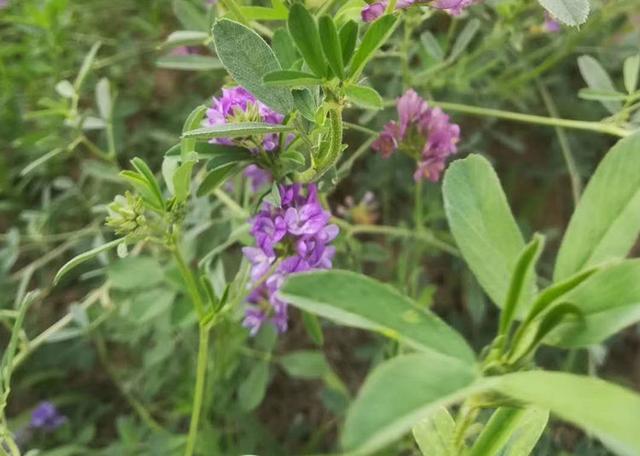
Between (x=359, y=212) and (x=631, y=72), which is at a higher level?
(x=631, y=72)

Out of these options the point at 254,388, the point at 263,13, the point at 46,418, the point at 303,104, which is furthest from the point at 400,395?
the point at 46,418

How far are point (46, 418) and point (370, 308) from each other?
90 cm

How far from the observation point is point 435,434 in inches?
22.2

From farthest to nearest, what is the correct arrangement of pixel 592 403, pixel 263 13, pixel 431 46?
pixel 431 46 < pixel 263 13 < pixel 592 403

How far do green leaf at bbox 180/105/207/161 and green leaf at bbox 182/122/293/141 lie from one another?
5 cm

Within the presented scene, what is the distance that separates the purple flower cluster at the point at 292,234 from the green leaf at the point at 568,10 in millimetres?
230

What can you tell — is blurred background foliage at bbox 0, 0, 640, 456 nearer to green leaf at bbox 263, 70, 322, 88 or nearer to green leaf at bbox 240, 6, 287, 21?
green leaf at bbox 240, 6, 287, 21

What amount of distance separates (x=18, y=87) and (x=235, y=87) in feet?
2.36

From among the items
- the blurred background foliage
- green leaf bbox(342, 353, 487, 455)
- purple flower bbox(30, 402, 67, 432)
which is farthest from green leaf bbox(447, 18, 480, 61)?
purple flower bbox(30, 402, 67, 432)

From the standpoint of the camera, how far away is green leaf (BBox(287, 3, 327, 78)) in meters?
0.52

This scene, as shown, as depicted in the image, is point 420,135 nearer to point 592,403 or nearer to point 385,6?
point 385,6

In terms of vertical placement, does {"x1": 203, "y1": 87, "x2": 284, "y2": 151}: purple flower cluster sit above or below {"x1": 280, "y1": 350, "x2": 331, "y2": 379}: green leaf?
above

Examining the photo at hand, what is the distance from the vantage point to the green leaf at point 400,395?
329mm

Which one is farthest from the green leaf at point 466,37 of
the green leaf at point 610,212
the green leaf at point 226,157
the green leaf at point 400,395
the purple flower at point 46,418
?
the purple flower at point 46,418
